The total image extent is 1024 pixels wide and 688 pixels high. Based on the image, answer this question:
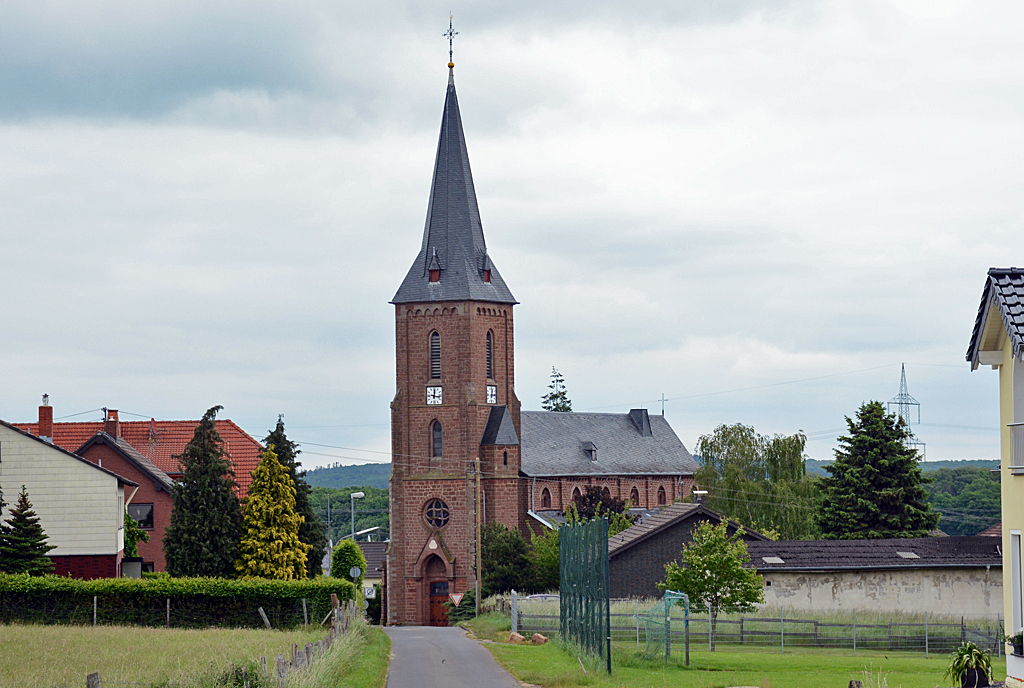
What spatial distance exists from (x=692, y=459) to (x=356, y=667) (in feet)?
236

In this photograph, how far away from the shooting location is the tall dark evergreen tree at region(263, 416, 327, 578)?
4838cm

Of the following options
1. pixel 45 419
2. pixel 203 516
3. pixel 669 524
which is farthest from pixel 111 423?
pixel 669 524

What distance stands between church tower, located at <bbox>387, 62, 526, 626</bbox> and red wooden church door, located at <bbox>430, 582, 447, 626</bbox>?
0.20 ft

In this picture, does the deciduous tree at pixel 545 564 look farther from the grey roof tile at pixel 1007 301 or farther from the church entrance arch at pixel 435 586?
the grey roof tile at pixel 1007 301

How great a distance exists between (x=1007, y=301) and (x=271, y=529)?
33.9 metres

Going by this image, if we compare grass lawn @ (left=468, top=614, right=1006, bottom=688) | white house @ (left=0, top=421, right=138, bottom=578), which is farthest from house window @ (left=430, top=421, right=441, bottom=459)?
grass lawn @ (left=468, top=614, right=1006, bottom=688)

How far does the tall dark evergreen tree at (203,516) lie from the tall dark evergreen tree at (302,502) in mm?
3103

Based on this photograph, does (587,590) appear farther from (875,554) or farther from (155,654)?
(875,554)

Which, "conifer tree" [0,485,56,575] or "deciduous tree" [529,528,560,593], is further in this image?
"deciduous tree" [529,528,560,593]

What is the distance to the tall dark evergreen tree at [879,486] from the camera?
57719 mm

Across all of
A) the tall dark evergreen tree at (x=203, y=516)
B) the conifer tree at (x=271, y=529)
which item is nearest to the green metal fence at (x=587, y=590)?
the conifer tree at (x=271, y=529)

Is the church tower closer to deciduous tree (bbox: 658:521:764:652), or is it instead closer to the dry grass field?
deciduous tree (bbox: 658:521:764:652)

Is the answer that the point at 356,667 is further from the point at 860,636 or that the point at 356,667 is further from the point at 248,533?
the point at 248,533

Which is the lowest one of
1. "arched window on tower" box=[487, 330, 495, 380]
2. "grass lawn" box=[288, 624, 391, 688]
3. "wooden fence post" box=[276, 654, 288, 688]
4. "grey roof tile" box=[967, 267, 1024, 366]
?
"grass lawn" box=[288, 624, 391, 688]
